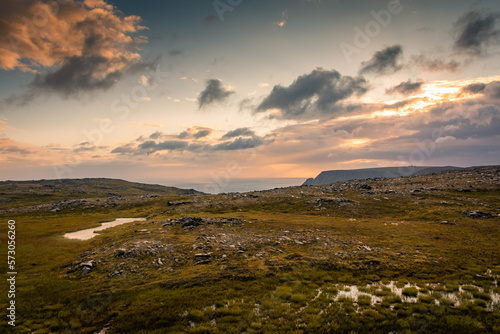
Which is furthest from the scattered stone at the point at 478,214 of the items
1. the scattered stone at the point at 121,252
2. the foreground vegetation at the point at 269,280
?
the scattered stone at the point at 121,252

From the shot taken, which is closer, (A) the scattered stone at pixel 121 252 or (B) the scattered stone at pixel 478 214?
(A) the scattered stone at pixel 121 252

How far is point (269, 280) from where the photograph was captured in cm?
2277

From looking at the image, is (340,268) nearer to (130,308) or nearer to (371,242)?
(371,242)

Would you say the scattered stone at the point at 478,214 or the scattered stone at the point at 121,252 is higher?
the scattered stone at the point at 121,252

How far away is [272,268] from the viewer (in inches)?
1011

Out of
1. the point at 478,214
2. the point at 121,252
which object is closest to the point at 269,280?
the point at 121,252

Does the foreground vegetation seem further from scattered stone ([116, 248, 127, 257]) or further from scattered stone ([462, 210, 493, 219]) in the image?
scattered stone ([462, 210, 493, 219])

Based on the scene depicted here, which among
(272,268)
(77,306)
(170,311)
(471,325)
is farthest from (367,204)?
(77,306)

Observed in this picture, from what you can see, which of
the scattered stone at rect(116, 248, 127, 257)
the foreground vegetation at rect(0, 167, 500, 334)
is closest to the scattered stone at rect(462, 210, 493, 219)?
the foreground vegetation at rect(0, 167, 500, 334)

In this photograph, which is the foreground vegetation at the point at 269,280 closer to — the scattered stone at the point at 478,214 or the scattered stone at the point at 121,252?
the scattered stone at the point at 121,252

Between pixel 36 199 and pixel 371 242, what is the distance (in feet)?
745

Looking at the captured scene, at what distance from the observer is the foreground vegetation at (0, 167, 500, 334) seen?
15.3m

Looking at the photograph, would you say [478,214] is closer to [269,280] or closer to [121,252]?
[269,280]

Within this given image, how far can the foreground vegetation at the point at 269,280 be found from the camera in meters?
15.3
